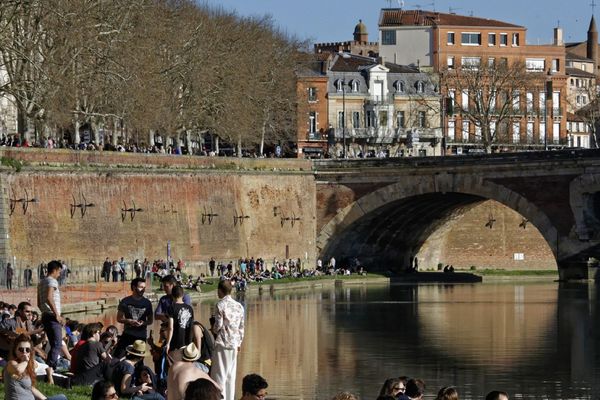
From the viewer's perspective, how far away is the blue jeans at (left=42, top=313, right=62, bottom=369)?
31422 millimetres

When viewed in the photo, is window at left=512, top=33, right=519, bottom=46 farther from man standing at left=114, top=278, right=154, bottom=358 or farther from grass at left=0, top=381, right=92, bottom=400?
man standing at left=114, top=278, right=154, bottom=358

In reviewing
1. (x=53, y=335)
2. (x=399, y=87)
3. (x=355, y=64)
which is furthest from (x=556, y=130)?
(x=53, y=335)

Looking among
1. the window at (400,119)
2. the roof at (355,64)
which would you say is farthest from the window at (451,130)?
the window at (400,119)

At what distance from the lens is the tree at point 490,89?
118m

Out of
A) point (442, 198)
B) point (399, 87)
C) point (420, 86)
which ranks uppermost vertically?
point (420, 86)

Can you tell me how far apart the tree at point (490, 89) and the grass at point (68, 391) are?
Result: 279 feet

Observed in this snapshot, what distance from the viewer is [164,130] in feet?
283

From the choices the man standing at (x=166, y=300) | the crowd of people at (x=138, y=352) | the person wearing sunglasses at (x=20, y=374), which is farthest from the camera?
the man standing at (x=166, y=300)

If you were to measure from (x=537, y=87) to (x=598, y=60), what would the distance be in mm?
53450

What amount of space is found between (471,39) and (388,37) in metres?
6.72

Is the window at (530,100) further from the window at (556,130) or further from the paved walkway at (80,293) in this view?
the paved walkway at (80,293)

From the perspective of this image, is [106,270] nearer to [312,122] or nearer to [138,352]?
[138,352]

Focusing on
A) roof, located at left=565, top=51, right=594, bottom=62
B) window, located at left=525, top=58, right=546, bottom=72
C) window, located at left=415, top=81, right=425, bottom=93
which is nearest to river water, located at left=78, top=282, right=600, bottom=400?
window, located at left=415, top=81, right=425, bottom=93

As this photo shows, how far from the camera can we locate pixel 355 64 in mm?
126125
